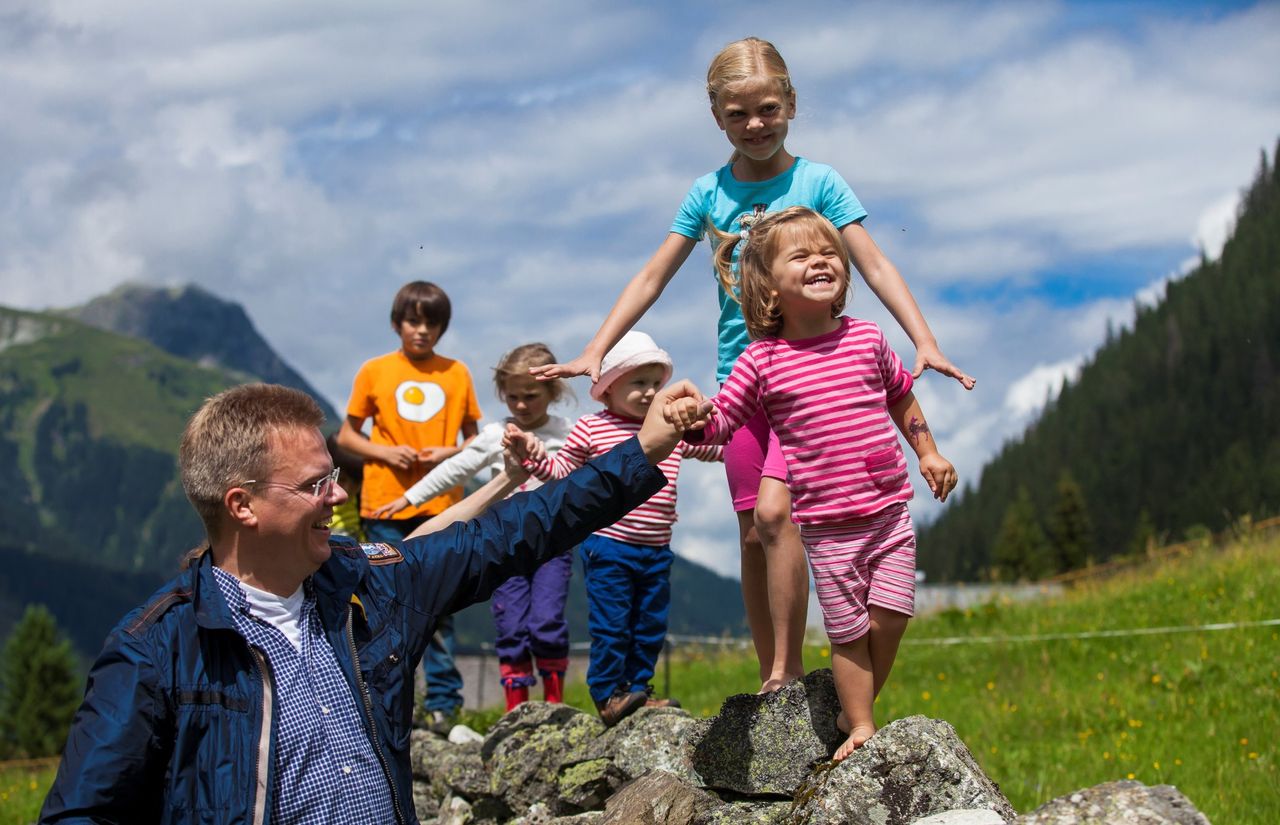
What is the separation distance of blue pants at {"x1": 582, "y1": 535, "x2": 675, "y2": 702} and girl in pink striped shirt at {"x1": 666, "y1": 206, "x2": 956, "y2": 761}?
1.63 metres

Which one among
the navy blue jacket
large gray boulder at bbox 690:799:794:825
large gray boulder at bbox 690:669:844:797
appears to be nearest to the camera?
the navy blue jacket

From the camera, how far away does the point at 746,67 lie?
17.1 feet

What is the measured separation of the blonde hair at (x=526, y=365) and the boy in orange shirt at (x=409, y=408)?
1.08 m

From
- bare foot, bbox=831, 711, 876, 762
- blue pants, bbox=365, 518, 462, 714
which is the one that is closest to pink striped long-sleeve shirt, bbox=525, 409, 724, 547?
bare foot, bbox=831, 711, 876, 762

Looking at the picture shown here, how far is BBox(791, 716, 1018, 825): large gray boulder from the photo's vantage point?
406 cm

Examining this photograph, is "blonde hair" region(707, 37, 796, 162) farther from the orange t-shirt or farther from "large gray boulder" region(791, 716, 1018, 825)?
the orange t-shirt

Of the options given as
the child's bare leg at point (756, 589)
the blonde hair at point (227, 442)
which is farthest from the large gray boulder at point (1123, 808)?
the blonde hair at point (227, 442)

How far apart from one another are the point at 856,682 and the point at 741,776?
697 mm

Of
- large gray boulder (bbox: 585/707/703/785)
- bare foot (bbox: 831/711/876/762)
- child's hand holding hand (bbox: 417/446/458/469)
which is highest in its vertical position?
child's hand holding hand (bbox: 417/446/458/469)

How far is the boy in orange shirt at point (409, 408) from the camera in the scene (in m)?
7.90

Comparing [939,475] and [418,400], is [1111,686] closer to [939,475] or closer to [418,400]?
[418,400]

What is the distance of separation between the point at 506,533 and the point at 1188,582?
11497mm

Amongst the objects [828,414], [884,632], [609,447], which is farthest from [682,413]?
[609,447]

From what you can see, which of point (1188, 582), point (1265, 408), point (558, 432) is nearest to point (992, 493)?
point (1265, 408)
